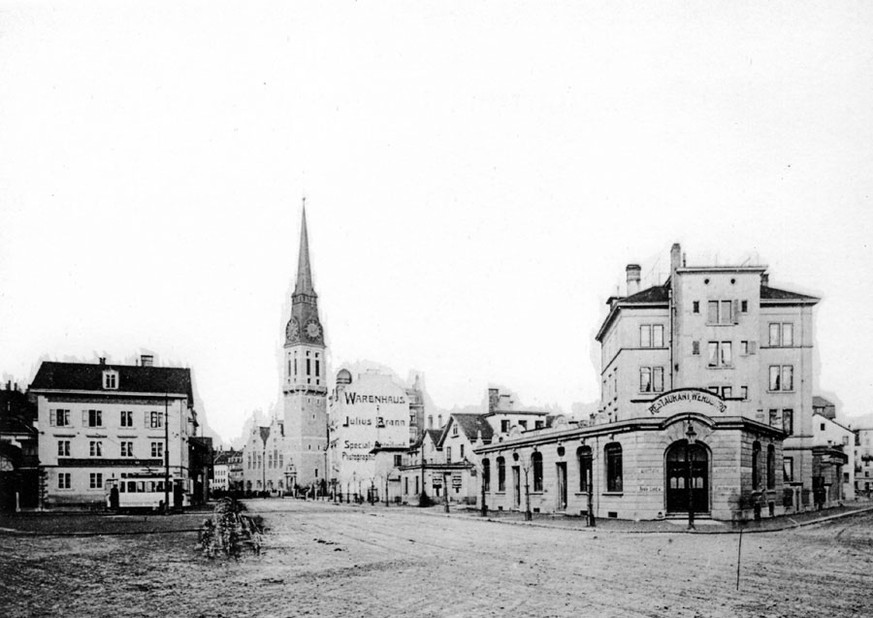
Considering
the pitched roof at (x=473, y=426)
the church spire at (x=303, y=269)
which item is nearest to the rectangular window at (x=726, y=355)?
the pitched roof at (x=473, y=426)

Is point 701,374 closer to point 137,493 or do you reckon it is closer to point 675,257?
point 675,257

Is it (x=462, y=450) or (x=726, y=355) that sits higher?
(x=726, y=355)

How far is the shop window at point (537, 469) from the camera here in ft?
140

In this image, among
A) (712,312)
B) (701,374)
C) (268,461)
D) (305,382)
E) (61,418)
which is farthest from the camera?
(268,461)

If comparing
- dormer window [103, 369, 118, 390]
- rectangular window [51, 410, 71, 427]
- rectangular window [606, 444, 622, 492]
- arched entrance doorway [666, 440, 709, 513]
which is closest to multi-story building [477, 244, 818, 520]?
rectangular window [606, 444, 622, 492]

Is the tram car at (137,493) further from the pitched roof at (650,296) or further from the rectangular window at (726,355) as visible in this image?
the rectangular window at (726,355)

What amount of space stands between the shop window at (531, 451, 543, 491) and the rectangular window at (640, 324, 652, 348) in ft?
31.5

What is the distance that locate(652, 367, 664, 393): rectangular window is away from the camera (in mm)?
45875

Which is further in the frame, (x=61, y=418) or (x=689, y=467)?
(x=61, y=418)

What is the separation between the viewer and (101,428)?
184 feet

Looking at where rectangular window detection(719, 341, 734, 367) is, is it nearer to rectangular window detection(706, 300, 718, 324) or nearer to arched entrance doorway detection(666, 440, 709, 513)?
rectangular window detection(706, 300, 718, 324)

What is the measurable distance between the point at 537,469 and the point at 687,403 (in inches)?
489

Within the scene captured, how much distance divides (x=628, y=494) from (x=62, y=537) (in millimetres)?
22187

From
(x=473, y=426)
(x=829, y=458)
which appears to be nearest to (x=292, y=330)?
(x=473, y=426)
